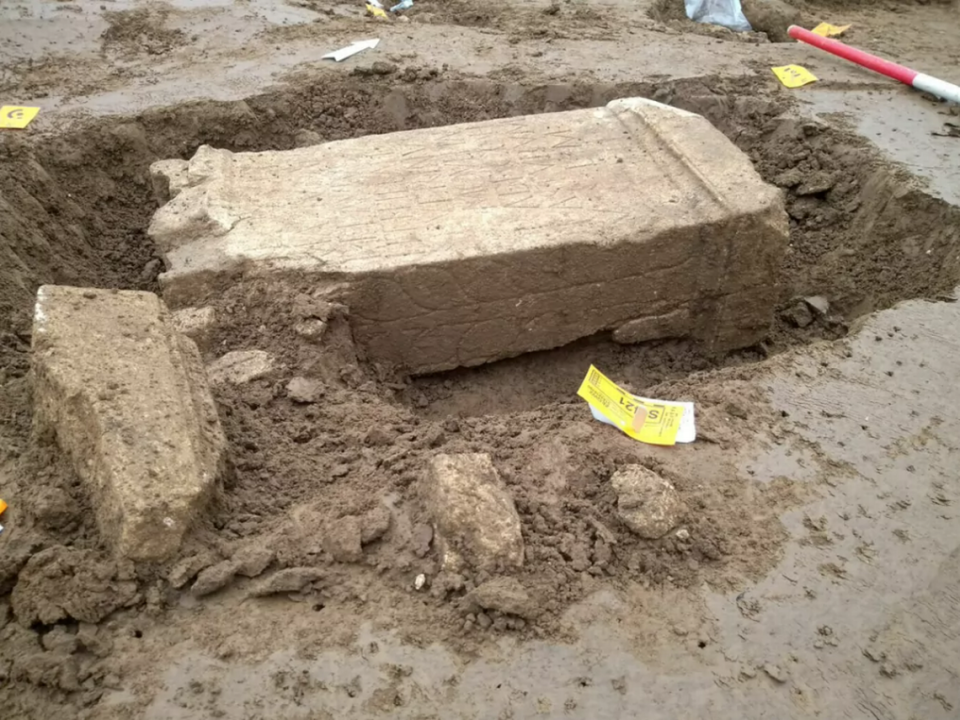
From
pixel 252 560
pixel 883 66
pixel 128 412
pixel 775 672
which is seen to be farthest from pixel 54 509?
pixel 883 66

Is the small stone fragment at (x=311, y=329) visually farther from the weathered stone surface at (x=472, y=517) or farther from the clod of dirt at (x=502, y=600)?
the clod of dirt at (x=502, y=600)

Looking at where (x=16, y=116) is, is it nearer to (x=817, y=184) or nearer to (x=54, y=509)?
(x=54, y=509)

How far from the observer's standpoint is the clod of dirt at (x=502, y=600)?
1.89m

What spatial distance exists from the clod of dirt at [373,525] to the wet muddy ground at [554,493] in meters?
0.03

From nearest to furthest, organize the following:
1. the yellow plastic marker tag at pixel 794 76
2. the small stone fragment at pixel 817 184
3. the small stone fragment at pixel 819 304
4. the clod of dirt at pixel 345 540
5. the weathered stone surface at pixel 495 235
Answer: the clod of dirt at pixel 345 540 → the weathered stone surface at pixel 495 235 → the small stone fragment at pixel 819 304 → the small stone fragment at pixel 817 184 → the yellow plastic marker tag at pixel 794 76

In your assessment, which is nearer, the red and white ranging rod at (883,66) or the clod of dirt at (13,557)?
the clod of dirt at (13,557)

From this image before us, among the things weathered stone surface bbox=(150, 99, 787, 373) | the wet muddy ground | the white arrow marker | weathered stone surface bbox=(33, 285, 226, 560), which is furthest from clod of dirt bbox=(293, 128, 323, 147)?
weathered stone surface bbox=(33, 285, 226, 560)

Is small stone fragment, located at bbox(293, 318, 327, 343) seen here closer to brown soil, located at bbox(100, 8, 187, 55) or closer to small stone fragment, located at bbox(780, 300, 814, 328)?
small stone fragment, located at bbox(780, 300, 814, 328)

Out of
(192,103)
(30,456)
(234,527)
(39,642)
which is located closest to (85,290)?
(30,456)

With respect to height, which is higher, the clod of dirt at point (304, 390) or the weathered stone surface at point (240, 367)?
the weathered stone surface at point (240, 367)

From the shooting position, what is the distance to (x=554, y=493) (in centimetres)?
221

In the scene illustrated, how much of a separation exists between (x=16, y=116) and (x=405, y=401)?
251cm

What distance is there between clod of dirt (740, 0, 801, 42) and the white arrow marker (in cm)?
258

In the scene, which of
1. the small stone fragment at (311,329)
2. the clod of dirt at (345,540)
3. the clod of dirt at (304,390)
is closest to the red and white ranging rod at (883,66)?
the small stone fragment at (311,329)
